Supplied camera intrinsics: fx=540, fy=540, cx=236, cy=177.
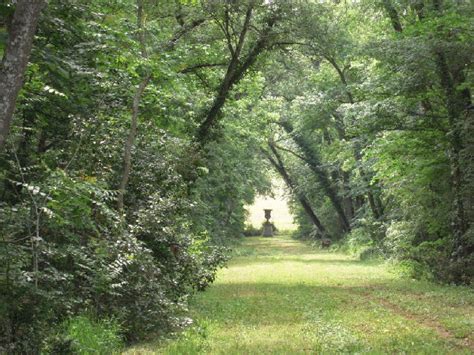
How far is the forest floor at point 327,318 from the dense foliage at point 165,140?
784 millimetres

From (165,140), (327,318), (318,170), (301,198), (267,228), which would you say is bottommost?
(327,318)

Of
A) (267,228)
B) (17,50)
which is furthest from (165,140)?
(267,228)

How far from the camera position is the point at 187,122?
712 inches

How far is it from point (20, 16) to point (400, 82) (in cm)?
1236

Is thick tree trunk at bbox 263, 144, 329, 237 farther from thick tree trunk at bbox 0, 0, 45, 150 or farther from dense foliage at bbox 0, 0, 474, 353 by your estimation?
thick tree trunk at bbox 0, 0, 45, 150

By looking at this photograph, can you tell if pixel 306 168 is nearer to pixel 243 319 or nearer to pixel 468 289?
pixel 468 289

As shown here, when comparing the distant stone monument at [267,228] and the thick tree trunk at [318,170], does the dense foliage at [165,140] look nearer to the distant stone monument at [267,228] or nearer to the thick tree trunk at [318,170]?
the thick tree trunk at [318,170]

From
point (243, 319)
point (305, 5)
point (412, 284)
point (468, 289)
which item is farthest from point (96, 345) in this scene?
point (305, 5)

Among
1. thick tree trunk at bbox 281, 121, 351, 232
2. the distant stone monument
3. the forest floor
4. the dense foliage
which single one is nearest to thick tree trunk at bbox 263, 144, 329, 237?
thick tree trunk at bbox 281, 121, 351, 232

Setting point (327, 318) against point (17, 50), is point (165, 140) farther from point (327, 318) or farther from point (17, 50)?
point (17, 50)

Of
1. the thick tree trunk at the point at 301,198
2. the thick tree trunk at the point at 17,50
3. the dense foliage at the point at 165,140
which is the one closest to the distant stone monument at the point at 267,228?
the thick tree trunk at the point at 301,198

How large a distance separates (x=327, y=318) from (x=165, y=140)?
18.6ft

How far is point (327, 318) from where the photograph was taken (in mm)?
10867

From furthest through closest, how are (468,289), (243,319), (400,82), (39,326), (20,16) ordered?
(400,82)
(468,289)
(243,319)
(39,326)
(20,16)
